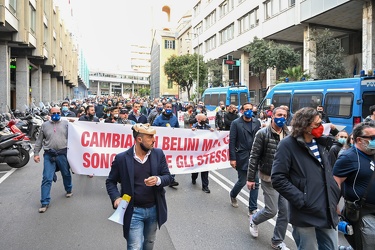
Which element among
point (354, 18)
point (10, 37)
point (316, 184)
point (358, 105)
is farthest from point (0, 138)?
point (354, 18)

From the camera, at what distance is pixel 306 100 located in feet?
43.2

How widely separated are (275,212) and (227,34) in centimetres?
4019

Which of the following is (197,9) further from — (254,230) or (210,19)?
(254,230)

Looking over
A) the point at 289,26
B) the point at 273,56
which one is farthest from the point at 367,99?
the point at 289,26

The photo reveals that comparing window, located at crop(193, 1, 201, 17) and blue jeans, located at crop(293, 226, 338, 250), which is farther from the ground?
window, located at crop(193, 1, 201, 17)

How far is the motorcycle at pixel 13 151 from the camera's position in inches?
342

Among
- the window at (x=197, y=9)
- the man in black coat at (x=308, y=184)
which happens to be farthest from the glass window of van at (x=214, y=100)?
the window at (x=197, y=9)

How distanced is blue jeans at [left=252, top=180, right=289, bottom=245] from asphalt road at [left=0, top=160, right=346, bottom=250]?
0.79ft

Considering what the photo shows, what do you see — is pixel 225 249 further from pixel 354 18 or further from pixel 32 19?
pixel 32 19

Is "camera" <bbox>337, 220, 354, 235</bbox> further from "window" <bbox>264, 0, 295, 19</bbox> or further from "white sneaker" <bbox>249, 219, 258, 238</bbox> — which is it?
"window" <bbox>264, 0, 295, 19</bbox>

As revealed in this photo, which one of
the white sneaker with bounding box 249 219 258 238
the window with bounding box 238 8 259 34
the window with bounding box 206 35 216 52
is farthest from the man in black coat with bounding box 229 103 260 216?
the window with bounding box 206 35 216 52

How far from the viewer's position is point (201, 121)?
24.9 feet

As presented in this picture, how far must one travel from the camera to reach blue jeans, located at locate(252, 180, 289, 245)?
409 cm

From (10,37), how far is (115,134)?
17411 millimetres
